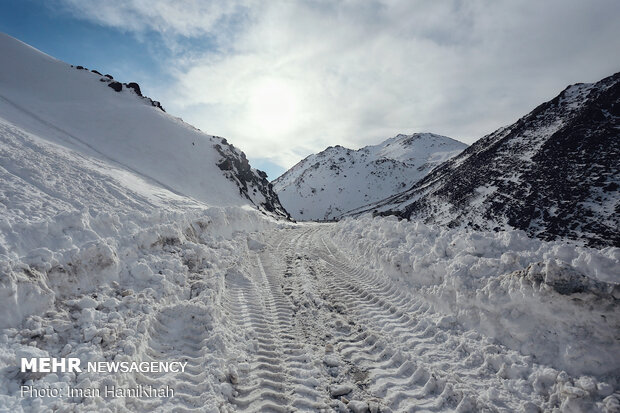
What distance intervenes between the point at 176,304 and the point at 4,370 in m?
2.89

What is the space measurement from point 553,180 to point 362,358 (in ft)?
94.2

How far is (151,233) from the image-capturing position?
28.3 feet

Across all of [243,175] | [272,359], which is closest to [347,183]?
[243,175]

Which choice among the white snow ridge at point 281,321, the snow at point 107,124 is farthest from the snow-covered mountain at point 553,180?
the snow at point 107,124

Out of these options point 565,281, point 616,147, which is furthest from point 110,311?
point 616,147

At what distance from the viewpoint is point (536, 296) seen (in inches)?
213

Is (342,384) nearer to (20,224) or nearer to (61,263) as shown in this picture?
(61,263)

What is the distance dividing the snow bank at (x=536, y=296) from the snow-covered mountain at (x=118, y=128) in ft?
72.4

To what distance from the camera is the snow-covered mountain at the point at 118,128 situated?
78.0 ft

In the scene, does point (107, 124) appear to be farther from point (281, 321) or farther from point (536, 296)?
point (536, 296)

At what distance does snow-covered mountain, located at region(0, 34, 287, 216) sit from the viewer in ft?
78.0

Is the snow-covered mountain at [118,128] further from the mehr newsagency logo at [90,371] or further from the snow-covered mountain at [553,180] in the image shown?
the snow-covered mountain at [553,180]

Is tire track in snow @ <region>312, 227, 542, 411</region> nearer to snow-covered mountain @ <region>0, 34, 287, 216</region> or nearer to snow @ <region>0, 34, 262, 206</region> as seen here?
snow-covered mountain @ <region>0, 34, 287, 216</region>

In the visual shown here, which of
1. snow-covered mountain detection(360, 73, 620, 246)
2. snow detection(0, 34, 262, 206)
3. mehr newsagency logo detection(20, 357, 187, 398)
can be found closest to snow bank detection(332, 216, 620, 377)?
mehr newsagency logo detection(20, 357, 187, 398)
